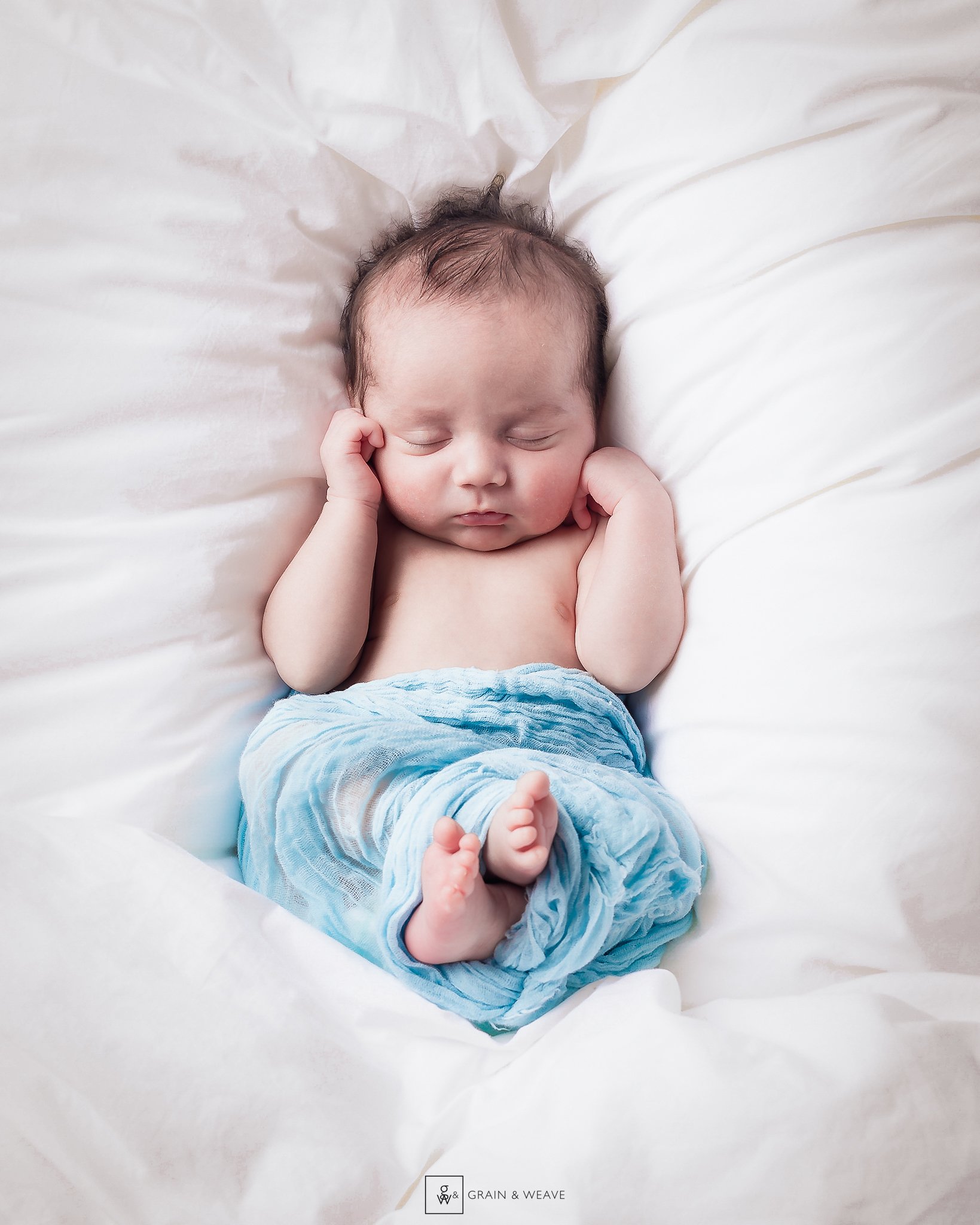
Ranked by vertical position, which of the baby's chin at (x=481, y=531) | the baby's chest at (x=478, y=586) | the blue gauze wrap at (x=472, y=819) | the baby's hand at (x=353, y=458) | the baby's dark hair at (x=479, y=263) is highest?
the baby's dark hair at (x=479, y=263)

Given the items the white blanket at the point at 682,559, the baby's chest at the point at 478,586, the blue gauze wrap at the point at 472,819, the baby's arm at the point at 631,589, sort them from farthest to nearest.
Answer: the baby's chest at the point at 478,586, the baby's arm at the point at 631,589, the blue gauze wrap at the point at 472,819, the white blanket at the point at 682,559

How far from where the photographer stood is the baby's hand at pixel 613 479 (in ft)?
4.02

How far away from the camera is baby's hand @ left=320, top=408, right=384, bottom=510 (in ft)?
4.11

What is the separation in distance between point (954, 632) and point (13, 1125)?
38.1 inches

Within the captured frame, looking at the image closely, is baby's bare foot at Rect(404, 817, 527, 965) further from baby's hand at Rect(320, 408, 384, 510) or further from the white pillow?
baby's hand at Rect(320, 408, 384, 510)

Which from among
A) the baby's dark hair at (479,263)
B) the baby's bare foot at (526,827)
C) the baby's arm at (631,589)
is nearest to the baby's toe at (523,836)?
the baby's bare foot at (526,827)

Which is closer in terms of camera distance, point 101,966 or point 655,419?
point 101,966

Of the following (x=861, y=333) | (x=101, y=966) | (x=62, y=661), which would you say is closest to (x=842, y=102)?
(x=861, y=333)

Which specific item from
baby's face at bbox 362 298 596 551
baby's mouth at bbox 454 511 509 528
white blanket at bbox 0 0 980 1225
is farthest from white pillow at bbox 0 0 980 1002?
baby's mouth at bbox 454 511 509 528

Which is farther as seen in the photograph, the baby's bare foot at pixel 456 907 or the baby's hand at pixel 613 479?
the baby's hand at pixel 613 479

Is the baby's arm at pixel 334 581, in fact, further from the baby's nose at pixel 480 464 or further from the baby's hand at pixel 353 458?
the baby's nose at pixel 480 464

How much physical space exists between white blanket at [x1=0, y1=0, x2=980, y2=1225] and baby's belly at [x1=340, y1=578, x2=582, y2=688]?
15 cm

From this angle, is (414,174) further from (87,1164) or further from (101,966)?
(87,1164)

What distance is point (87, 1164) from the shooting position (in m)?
0.78
